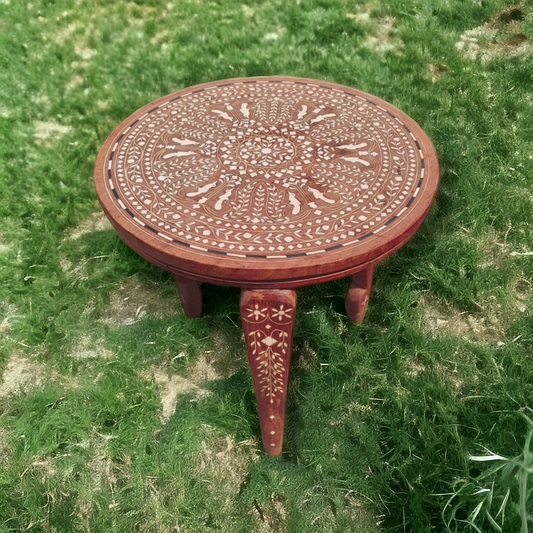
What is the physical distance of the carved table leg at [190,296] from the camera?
215 cm

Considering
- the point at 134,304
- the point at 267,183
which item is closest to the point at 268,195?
the point at 267,183

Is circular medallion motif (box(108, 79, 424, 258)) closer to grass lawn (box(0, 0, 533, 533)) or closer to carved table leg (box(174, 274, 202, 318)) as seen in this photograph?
carved table leg (box(174, 274, 202, 318))

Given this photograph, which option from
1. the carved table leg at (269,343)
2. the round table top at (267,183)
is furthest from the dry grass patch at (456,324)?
the carved table leg at (269,343)

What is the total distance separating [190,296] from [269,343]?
71cm

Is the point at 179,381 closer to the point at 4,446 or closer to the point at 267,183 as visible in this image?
the point at 4,446

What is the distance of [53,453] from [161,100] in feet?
4.53

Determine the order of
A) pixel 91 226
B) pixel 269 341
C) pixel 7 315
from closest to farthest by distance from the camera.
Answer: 1. pixel 269 341
2. pixel 7 315
3. pixel 91 226

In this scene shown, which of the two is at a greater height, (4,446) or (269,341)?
(269,341)

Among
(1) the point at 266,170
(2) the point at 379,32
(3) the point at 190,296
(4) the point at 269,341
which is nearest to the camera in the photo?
(4) the point at 269,341

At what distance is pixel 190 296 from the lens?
222cm

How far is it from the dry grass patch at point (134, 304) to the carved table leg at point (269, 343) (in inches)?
32.0

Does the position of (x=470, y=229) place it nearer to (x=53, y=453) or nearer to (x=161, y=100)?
(x=161, y=100)

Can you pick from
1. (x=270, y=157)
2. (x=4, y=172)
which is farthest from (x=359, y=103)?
(x=4, y=172)

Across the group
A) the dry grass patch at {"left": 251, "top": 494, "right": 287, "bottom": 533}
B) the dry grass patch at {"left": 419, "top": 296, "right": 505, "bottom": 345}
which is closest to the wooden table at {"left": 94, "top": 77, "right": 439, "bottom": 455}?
the dry grass patch at {"left": 251, "top": 494, "right": 287, "bottom": 533}
